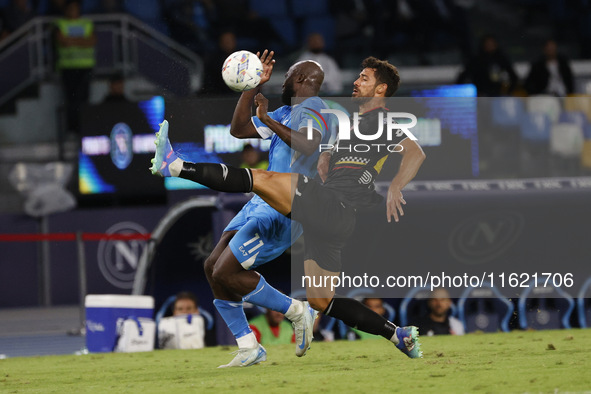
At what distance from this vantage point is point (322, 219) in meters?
6.72

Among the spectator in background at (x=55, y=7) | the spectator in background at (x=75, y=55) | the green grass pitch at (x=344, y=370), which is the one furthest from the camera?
the spectator in background at (x=55, y=7)

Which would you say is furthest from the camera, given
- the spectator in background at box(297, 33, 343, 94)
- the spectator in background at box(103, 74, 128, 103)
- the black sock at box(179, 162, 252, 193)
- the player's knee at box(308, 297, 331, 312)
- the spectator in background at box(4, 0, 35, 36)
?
the spectator in background at box(4, 0, 35, 36)

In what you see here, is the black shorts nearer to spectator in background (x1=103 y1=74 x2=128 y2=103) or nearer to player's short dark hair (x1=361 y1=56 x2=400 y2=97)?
player's short dark hair (x1=361 y1=56 x2=400 y2=97)

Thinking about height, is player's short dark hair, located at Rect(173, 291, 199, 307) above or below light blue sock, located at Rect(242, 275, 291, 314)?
below

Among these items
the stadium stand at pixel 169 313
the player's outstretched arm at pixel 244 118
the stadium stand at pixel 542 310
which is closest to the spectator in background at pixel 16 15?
the stadium stand at pixel 169 313

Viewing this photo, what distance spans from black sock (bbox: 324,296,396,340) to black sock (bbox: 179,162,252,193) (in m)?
1.03

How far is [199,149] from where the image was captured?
10.8 meters

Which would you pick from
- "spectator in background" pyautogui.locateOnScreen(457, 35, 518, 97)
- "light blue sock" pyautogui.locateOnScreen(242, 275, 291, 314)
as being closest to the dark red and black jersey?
"light blue sock" pyautogui.locateOnScreen(242, 275, 291, 314)

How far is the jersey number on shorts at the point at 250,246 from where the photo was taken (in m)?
6.78

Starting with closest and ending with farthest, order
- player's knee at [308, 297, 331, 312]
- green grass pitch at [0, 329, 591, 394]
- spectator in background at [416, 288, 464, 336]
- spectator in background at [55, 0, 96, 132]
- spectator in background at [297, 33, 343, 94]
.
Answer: green grass pitch at [0, 329, 591, 394] < player's knee at [308, 297, 331, 312] < spectator in background at [416, 288, 464, 336] < spectator in background at [297, 33, 343, 94] < spectator in background at [55, 0, 96, 132]

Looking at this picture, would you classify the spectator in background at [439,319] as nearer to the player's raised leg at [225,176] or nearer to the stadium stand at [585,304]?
the stadium stand at [585,304]

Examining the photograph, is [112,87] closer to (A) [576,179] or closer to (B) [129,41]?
(B) [129,41]

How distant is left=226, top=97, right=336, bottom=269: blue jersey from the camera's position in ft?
22.3

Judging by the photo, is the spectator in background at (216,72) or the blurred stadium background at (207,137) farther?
the spectator in background at (216,72)
